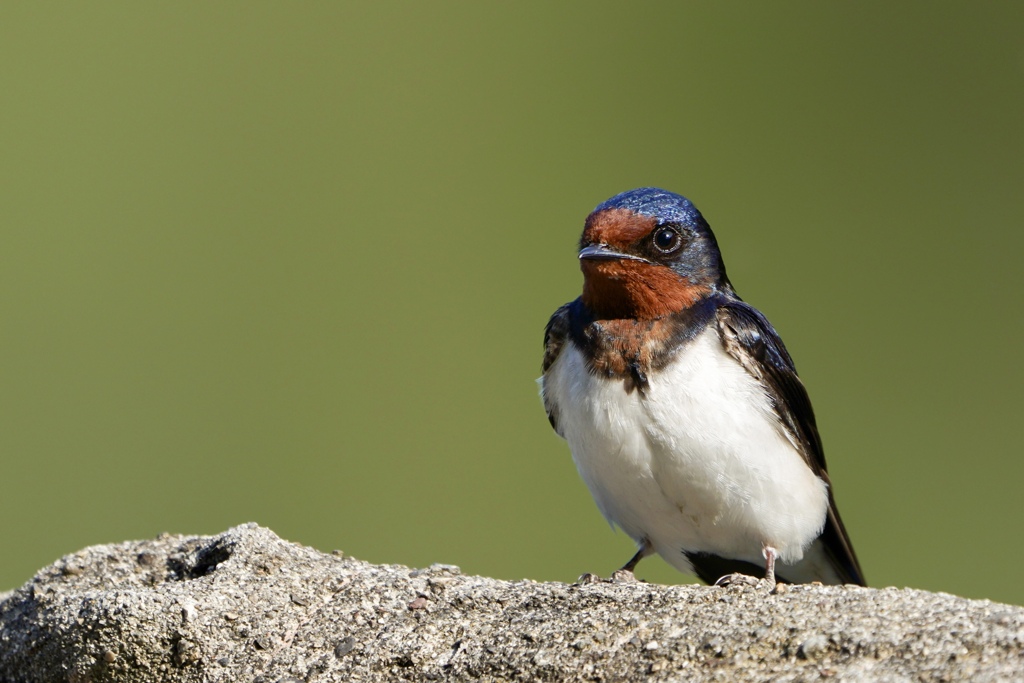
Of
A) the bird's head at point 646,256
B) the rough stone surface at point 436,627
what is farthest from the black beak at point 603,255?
the rough stone surface at point 436,627

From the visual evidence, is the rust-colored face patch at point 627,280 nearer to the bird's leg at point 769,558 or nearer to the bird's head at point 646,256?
the bird's head at point 646,256

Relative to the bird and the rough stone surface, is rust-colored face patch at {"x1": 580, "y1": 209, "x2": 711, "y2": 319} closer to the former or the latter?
the bird

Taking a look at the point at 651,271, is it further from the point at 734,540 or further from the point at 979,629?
the point at 979,629

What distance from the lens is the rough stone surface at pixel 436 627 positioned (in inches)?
71.0

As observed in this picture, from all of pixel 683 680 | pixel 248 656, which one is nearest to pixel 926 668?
pixel 683 680

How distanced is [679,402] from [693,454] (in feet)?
0.40

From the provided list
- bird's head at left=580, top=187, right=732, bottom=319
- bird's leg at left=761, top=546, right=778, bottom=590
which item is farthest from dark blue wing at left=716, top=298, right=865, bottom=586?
bird's leg at left=761, top=546, right=778, bottom=590

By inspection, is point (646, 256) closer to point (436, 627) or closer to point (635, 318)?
point (635, 318)

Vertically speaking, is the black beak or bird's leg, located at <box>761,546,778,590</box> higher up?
the black beak

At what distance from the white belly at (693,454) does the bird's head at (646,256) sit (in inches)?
5.5

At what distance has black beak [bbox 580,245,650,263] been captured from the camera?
2.95 meters

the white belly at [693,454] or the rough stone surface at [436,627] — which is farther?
the white belly at [693,454]

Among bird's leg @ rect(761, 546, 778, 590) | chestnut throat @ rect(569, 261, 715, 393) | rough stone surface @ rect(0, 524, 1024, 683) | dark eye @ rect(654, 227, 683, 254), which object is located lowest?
bird's leg @ rect(761, 546, 778, 590)

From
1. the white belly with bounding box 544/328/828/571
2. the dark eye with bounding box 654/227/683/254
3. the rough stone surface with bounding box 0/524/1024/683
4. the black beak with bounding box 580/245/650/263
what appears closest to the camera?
the rough stone surface with bounding box 0/524/1024/683
